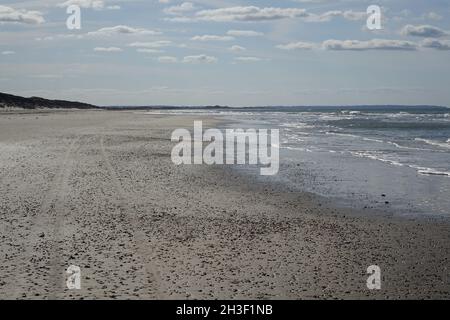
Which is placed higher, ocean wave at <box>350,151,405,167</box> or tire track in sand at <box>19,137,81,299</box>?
ocean wave at <box>350,151,405,167</box>

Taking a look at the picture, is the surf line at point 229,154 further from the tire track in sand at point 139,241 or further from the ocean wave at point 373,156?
the tire track in sand at point 139,241

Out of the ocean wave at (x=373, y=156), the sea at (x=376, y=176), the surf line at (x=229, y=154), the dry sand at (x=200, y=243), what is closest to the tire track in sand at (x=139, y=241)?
the dry sand at (x=200, y=243)

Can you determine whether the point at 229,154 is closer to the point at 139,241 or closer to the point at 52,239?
the point at 139,241

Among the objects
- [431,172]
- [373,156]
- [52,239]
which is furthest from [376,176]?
[52,239]

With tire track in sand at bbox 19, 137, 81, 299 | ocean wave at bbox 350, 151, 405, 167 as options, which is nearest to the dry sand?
tire track in sand at bbox 19, 137, 81, 299

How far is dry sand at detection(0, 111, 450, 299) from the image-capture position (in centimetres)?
701

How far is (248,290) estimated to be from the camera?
6.94 meters

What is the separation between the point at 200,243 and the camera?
916 centimetres

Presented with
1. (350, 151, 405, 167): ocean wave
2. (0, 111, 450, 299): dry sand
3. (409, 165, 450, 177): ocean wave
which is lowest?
(0, 111, 450, 299): dry sand

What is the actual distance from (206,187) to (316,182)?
344 cm

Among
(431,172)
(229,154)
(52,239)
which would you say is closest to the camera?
(52,239)

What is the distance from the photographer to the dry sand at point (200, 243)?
701 cm

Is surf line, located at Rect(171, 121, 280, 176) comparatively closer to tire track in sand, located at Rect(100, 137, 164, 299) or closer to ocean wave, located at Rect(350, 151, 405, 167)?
ocean wave, located at Rect(350, 151, 405, 167)
